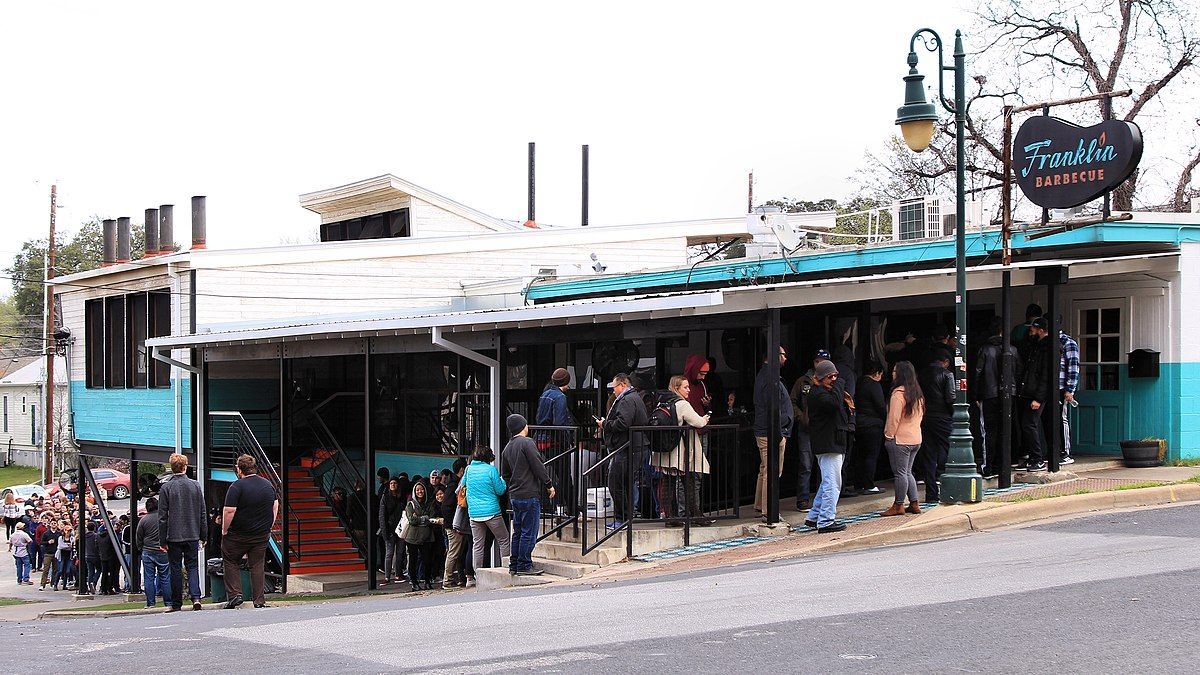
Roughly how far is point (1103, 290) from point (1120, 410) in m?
1.59

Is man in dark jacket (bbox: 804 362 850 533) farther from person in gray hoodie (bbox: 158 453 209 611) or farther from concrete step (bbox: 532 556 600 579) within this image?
person in gray hoodie (bbox: 158 453 209 611)

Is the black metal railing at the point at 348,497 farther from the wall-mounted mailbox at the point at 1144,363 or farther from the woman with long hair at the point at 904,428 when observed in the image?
the wall-mounted mailbox at the point at 1144,363

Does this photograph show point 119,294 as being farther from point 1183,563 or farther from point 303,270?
point 1183,563

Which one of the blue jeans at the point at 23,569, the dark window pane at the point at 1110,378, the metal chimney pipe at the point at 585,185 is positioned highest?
the metal chimney pipe at the point at 585,185

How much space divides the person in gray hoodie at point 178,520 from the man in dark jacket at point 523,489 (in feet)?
11.2

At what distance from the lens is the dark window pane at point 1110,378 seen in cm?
1623

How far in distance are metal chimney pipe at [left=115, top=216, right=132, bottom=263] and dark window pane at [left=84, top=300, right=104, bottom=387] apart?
1.67 m

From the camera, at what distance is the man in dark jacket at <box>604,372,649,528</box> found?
12195 mm

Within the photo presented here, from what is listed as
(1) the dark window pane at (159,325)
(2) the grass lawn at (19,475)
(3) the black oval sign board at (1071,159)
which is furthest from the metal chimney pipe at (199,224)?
(2) the grass lawn at (19,475)

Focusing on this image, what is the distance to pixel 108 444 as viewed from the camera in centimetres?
2581

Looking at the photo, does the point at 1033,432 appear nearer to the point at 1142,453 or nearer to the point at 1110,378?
the point at 1142,453

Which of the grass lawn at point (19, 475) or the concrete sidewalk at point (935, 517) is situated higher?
the concrete sidewalk at point (935, 517)

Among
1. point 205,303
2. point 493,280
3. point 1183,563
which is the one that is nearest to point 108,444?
point 205,303

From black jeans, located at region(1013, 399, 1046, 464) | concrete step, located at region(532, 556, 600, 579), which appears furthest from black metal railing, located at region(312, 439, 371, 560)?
A: black jeans, located at region(1013, 399, 1046, 464)
